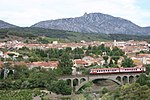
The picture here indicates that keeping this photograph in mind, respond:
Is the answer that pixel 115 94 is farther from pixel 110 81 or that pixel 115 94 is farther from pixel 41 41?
pixel 41 41

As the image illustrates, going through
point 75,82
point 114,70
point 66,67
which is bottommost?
point 75,82

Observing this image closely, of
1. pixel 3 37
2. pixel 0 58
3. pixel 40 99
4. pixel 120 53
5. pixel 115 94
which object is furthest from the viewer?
pixel 3 37

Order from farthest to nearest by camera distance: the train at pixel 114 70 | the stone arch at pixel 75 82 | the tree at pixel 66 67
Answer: the tree at pixel 66 67 → the train at pixel 114 70 → the stone arch at pixel 75 82

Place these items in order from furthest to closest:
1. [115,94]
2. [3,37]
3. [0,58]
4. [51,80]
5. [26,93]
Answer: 1. [3,37]
2. [0,58]
3. [51,80]
4. [26,93]
5. [115,94]

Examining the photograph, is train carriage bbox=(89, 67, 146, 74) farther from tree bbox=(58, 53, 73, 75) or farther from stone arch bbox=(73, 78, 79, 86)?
tree bbox=(58, 53, 73, 75)

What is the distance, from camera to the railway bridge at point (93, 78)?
4306cm

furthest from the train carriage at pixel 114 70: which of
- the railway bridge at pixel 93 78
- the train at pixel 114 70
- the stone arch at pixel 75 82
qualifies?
the stone arch at pixel 75 82

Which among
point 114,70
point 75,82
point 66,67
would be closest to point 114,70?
point 114,70

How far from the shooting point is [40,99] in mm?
34938

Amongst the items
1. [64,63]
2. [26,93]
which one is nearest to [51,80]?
[26,93]

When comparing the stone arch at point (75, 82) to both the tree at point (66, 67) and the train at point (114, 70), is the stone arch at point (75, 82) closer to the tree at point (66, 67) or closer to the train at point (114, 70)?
the train at point (114, 70)

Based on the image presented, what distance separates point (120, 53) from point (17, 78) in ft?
110

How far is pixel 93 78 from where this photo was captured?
149ft

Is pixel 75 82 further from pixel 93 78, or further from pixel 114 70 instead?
pixel 114 70
